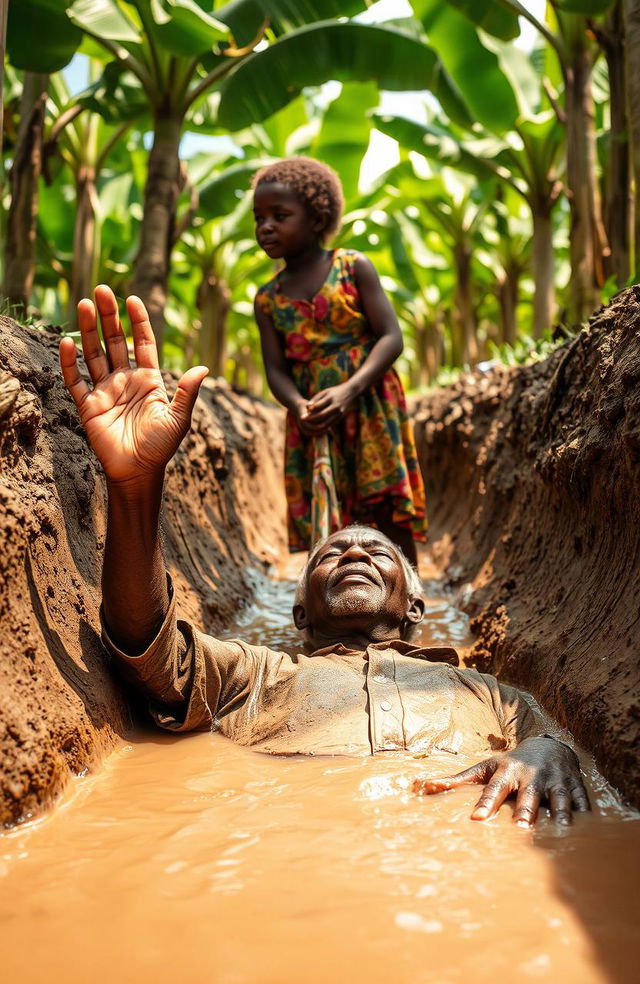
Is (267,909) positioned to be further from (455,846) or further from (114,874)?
(455,846)

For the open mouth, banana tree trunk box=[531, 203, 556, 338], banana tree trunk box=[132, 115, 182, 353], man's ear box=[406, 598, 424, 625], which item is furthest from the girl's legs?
banana tree trunk box=[531, 203, 556, 338]

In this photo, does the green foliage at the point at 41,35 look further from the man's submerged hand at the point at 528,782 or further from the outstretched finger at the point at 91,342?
the man's submerged hand at the point at 528,782

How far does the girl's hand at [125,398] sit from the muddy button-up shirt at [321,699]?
0.48 m

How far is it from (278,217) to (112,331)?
1815mm

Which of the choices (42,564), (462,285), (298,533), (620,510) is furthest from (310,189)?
(462,285)

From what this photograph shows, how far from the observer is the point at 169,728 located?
2.64 metres

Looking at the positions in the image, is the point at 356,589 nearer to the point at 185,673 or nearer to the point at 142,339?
the point at 185,673

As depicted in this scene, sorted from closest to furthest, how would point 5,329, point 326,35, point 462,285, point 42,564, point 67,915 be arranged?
point 67,915 → point 42,564 → point 5,329 → point 326,35 → point 462,285

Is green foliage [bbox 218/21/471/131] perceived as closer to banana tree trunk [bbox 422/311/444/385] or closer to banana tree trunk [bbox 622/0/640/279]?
banana tree trunk [bbox 622/0/640/279]

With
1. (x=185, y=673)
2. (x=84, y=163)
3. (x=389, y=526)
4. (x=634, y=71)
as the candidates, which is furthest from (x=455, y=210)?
(x=185, y=673)

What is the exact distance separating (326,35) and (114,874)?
269 inches

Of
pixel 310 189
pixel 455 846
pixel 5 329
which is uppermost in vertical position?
pixel 310 189

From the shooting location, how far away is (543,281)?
944cm

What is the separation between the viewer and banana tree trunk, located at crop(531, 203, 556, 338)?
9320mm
